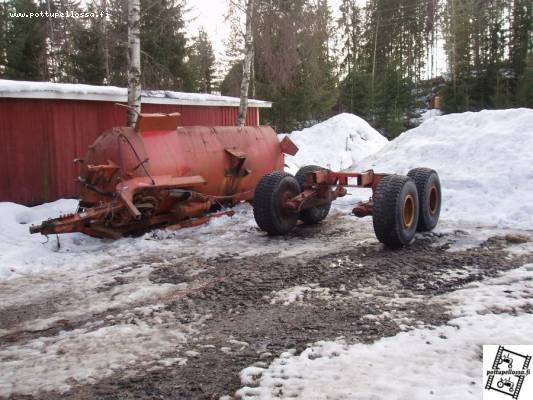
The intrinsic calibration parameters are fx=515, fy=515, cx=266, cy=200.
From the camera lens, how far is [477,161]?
37.4 feet

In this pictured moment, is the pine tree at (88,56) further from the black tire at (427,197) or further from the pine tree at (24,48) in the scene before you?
the black tire at (427,197)

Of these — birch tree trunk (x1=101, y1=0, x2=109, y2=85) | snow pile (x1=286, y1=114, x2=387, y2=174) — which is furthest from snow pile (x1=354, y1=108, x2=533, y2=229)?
birch tree trunk (x1=101, y1=0, x2=109, y2=85)

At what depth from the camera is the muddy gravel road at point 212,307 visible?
3.46 m

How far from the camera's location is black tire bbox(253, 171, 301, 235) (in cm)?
761

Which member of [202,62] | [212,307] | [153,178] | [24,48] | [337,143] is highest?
[202,62]

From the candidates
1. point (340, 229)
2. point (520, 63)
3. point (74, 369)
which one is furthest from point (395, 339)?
point (520, 63)

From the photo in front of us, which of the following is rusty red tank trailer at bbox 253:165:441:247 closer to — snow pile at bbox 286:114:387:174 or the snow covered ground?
the snow covered ground

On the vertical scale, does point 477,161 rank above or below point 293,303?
above

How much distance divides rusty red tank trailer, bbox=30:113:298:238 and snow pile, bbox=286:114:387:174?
25.8 feet

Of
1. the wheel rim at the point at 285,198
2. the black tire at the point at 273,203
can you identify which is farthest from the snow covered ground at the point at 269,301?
the wheel rim at the point at 285,198

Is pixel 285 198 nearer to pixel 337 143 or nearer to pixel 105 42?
pixel 337 143

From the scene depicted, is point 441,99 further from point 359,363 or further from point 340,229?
point 359,363

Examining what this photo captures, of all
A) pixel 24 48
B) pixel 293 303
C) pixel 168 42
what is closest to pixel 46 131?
pixel 293 303

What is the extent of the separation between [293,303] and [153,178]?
384 centimetres
